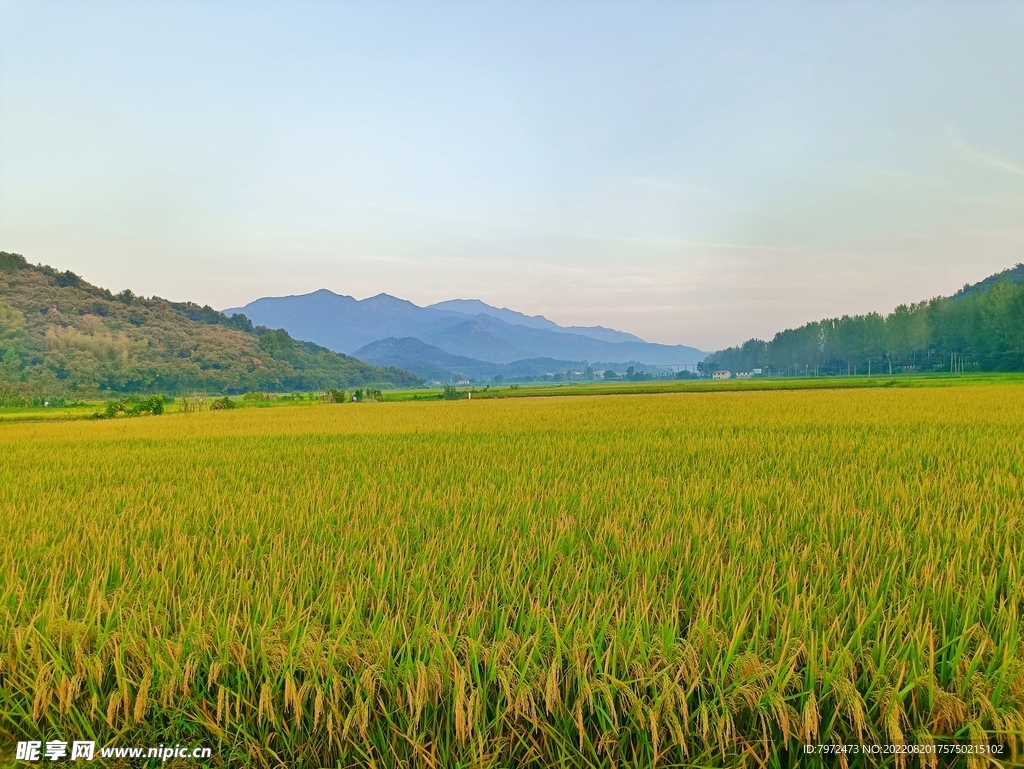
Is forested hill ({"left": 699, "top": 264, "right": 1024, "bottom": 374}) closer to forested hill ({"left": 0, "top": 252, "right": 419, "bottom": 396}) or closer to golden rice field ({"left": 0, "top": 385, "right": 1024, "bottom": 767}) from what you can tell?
golden rice field ({"left": 0, "top": 385, "right": 1024, "bottom": 767})

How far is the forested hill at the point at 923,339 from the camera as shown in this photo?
181 ft

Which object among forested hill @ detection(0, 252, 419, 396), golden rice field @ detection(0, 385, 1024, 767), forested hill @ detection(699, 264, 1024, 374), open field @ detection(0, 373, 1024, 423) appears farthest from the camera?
forested hill @ detection(699, 264, 1024, 374)

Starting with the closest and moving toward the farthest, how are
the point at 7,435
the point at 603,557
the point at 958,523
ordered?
the point at 603,557 → the point at 958,523 → the point at 7,435

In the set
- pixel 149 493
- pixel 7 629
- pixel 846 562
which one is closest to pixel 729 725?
pixel 846 562

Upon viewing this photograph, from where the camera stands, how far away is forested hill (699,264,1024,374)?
2172 inches

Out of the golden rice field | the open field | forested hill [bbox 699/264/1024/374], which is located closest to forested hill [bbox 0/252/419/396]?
the open field

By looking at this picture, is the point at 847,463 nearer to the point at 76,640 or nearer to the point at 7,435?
the point at 76,640

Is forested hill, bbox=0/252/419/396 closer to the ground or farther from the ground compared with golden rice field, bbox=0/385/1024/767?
farther from the ground

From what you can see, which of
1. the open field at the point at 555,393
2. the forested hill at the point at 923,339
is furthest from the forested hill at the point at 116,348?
the forested hill at the point at 923,339

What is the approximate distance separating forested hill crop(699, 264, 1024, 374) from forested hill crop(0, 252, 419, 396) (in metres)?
91.0

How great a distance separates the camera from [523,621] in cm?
185

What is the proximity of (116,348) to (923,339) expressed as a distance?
351ft

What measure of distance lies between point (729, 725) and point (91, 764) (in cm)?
192

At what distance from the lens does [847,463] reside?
5.60 m
